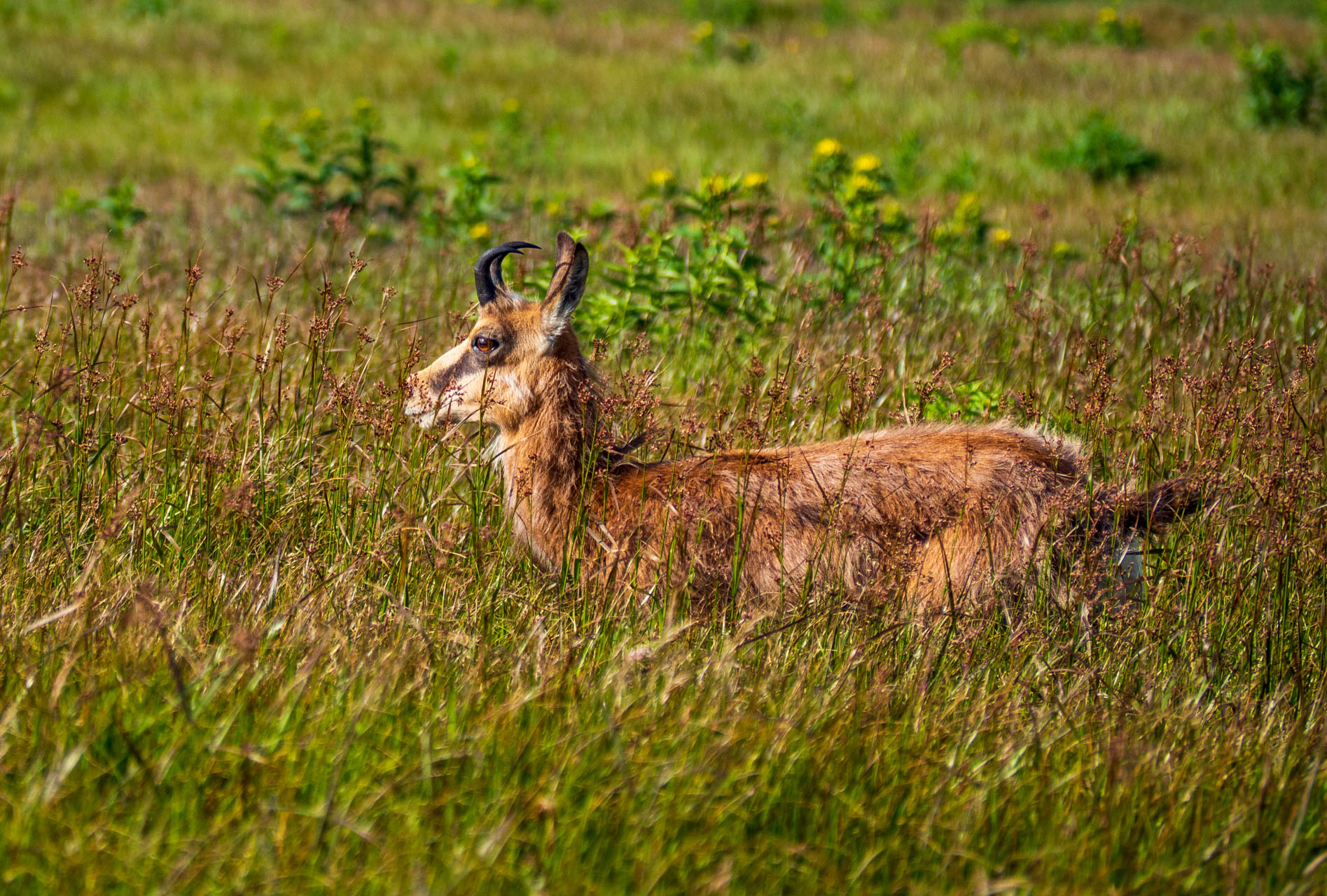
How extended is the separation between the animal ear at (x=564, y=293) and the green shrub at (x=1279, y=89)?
1491 centimetres

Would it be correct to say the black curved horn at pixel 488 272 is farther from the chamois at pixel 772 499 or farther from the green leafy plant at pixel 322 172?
the green leafy plant at pixel 322 172

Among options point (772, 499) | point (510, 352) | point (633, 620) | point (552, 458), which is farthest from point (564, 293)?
point (633, 620)

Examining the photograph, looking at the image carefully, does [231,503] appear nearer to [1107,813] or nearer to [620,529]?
[620,529]

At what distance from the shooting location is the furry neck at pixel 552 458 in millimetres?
4273

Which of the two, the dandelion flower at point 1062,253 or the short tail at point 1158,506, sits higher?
the dandelion flower at point 1062,253

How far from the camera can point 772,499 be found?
13.5 feet

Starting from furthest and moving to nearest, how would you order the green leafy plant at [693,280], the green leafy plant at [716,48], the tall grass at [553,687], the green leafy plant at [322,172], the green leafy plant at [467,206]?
the green leafy plant at [716,48], the green leafy plant at [322,172], the green leafy plant at [467,206], the green leafy plant at [693,280], the tall grass at [553,687]

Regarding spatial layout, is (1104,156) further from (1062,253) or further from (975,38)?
(975,38)

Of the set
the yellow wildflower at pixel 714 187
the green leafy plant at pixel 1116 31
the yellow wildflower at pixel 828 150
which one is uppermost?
the green leafy plant at pixel 1116 31

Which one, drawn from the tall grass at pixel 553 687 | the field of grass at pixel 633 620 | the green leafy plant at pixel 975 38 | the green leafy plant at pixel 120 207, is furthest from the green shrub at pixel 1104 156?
the green leafy plant at pixel 120 207

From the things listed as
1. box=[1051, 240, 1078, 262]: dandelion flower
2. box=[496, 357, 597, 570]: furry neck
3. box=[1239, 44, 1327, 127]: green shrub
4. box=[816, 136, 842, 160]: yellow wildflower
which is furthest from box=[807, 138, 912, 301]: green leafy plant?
box=[1239, 44, 1327, 127]: green shrub

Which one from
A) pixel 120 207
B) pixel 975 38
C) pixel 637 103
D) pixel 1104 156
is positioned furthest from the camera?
pixel 975 38

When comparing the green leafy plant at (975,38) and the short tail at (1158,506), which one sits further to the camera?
the green leafy plant at (975,38)

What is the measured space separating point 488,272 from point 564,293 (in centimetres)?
37
